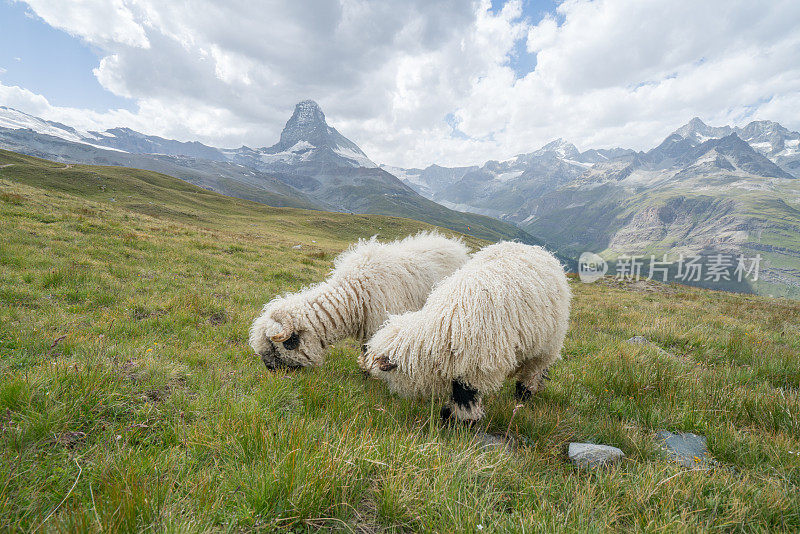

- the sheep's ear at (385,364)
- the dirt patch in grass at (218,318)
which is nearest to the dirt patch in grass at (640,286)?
the sheep's ear at (385,364)

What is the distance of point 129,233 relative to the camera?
1539cm

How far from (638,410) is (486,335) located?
2.64 metres

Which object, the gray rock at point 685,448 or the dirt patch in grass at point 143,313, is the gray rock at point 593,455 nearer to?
the gray rock at point 685,448

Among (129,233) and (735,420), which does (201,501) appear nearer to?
(735,420)

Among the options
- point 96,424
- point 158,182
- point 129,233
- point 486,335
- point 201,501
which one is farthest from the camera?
point 158,182

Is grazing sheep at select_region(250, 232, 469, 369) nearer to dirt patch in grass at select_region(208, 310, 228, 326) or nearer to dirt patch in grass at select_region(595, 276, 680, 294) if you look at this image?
dirt patch in grass at select_region(208, 310, 228, 326)

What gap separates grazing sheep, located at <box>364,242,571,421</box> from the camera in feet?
14.7

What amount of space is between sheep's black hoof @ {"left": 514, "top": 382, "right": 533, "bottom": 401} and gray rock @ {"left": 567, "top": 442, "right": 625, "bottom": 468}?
1.82 metres

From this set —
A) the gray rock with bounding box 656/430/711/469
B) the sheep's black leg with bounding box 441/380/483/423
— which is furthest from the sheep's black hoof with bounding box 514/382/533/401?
the gray rock with bounding box 656/430/711/469

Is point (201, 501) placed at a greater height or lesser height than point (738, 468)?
greater

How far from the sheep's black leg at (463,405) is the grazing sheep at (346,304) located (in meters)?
1.87

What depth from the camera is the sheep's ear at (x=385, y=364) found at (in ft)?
14.9

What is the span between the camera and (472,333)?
14.6ft

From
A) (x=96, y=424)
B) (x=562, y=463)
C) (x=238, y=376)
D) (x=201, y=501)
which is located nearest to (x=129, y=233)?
(x=238, y=376)
